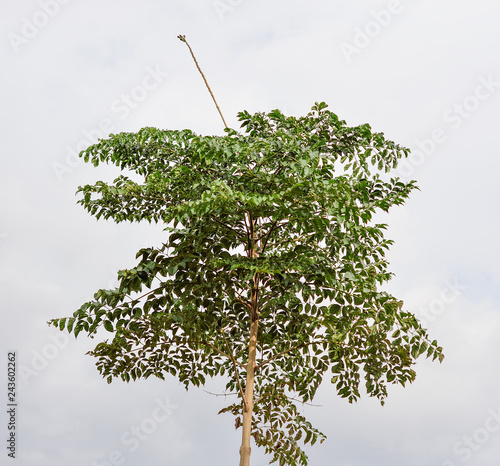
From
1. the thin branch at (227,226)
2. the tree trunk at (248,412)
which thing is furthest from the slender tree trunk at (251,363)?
the thin branch at (227,226)

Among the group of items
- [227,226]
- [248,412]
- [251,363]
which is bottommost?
[248,412]

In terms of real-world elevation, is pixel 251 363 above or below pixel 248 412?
above

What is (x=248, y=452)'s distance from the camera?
682 centimetres

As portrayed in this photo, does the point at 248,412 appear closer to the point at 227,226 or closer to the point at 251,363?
the point at 251,363

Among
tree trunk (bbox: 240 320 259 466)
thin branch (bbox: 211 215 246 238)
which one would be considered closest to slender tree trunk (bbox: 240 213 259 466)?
tree trunk (bbox: 240 320 259 466)

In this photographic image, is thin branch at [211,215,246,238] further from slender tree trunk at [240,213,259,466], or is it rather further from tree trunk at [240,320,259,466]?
tree trunk at [240,320,259,466]

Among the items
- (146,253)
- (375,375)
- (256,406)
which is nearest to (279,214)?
(146,253)

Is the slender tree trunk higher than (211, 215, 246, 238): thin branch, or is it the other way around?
(211, 215, 246, 238): thin branch

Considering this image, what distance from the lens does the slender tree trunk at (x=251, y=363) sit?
6.84 m

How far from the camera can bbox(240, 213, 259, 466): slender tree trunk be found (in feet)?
22.4

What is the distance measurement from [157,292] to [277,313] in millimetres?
1608

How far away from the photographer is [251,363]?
275 inches

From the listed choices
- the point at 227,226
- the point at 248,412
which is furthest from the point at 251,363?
the point at 227,226

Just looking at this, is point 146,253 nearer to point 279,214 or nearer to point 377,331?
point 279,214
